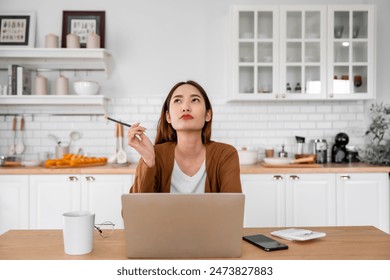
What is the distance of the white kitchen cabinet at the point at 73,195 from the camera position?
374 centimetres

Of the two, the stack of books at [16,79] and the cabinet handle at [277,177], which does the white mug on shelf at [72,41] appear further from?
the cabinet handle at [277,177]

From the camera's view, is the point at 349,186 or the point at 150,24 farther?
the point at 150,24

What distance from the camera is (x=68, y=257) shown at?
1.45m

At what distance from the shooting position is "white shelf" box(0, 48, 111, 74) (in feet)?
13.4

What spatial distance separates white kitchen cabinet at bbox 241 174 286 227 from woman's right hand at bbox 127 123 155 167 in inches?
77.8

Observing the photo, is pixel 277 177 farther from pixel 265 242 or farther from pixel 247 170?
pixel 265 242

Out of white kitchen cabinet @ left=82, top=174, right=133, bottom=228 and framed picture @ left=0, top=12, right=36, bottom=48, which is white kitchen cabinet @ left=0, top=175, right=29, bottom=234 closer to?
white kitchen cabinet @ left=82, top=174, right=133, bottom=228

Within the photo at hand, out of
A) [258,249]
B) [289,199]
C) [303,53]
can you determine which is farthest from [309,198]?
[258,249]

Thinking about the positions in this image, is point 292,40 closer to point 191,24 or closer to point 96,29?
point 191,24

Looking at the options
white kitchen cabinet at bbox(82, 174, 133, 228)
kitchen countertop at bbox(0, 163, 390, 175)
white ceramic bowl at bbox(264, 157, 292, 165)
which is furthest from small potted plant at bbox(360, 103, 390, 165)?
white kitchen cabinet at bbox(82, 174, 133, 228)

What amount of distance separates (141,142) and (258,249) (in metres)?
0.62
